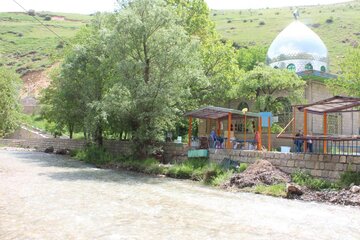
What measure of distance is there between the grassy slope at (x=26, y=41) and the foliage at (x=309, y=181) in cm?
5955

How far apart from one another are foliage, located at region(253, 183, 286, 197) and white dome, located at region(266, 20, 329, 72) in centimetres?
2254

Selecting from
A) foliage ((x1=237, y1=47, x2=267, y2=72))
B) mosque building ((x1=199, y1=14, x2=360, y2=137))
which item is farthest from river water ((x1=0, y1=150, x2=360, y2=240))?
foliage ((x1=237, y1=47, x2=267, y2=72))

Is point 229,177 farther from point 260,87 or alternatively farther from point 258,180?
point 260,87

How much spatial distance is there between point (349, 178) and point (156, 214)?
7054 mm

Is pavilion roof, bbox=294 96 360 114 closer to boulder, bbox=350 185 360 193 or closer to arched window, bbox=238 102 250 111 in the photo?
boulder, bbox=350 185 360 193

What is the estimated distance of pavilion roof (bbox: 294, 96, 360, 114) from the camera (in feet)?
45.4

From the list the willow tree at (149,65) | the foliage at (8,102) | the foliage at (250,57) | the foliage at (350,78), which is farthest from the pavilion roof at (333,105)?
the foliage at (8,102)

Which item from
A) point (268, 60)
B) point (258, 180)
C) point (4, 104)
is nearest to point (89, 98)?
point (258, 180)

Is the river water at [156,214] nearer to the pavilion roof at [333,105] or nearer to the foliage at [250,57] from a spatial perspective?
the pavilion roof at [333,105]

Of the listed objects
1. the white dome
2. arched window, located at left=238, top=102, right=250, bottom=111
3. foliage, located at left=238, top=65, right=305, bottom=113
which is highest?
the white dome

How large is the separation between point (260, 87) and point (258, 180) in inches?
518

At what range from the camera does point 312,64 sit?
35438mm

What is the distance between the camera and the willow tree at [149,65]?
21016mm

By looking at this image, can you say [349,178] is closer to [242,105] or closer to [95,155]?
[95,155]
